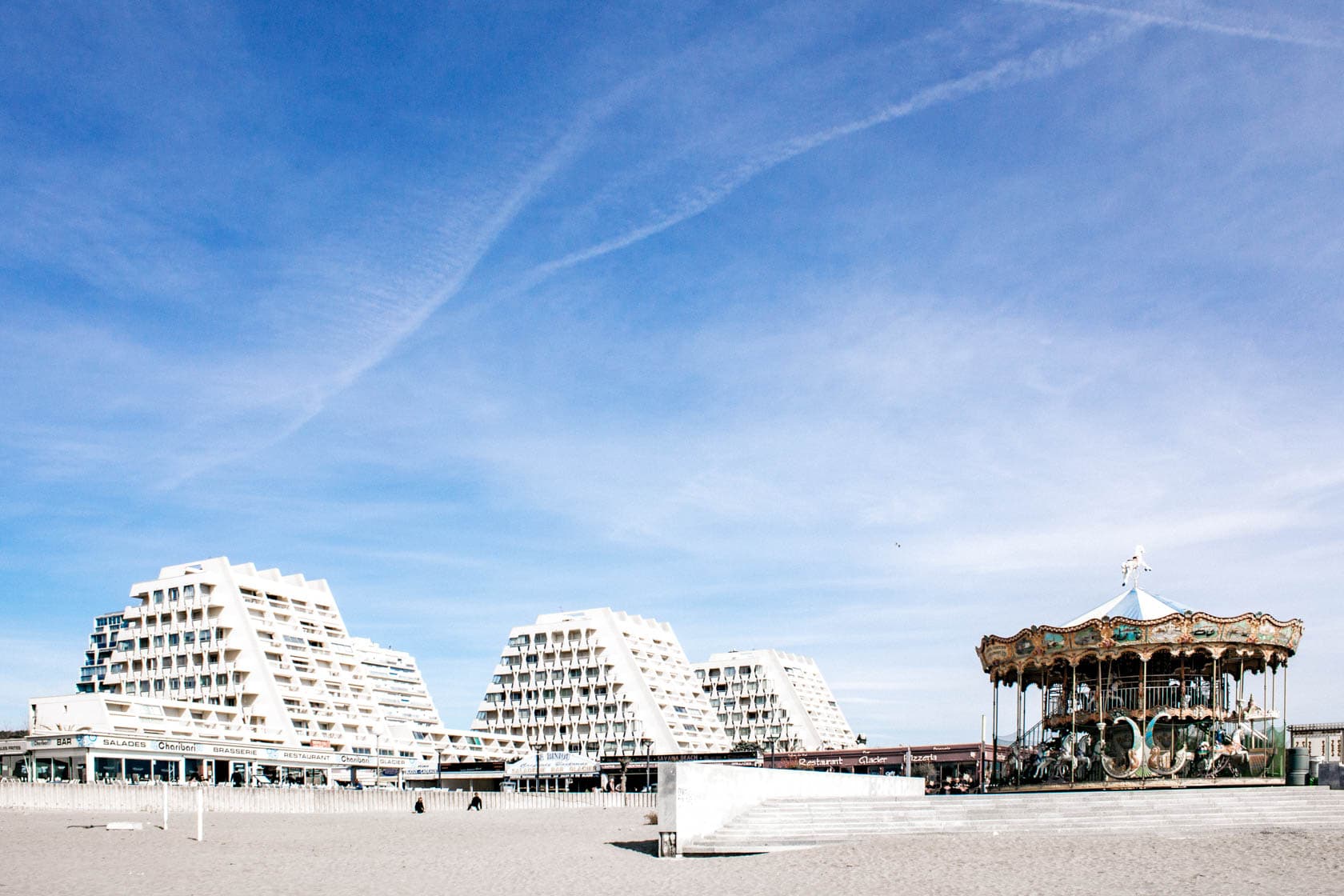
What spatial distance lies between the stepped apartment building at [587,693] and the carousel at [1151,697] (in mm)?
76253

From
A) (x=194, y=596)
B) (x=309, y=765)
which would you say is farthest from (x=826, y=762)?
(x=194, y=596)

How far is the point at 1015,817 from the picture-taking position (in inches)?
969

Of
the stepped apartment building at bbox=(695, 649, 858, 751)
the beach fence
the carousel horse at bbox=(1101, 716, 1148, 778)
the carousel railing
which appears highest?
the carousel railing

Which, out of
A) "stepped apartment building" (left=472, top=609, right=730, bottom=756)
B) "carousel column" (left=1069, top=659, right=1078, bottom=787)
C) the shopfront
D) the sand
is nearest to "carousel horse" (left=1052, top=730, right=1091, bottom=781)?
"carousel column" (left=1069, top=659, right=1078, bottom=787)

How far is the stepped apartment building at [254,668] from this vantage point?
86750 mm

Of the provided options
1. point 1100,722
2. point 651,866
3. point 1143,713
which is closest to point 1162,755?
point 1143,713

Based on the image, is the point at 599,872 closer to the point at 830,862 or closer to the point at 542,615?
the point at 830,862

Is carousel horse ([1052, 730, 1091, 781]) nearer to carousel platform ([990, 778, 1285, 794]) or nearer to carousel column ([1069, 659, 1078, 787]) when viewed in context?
carousel column ([1069, 659, 1078, 787])

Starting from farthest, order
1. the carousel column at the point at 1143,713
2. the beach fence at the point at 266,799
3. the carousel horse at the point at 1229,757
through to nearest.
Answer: the beach fence at the point at 266,799, the carousel column at the point at 1143,713, the carousel horse at the point at 1229,757

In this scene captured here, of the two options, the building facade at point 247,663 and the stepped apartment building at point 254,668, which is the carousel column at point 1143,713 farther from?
the building facade at point 247,663

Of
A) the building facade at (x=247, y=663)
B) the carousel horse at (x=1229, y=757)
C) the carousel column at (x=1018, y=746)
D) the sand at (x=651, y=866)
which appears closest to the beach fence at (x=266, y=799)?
the sand at (x=651, y=866)

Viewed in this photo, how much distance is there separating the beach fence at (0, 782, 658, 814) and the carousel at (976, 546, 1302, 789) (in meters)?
24.8

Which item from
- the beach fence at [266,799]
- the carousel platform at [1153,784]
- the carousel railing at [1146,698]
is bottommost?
the beach fence at [266,799]

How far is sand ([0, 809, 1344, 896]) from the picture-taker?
18.0m
